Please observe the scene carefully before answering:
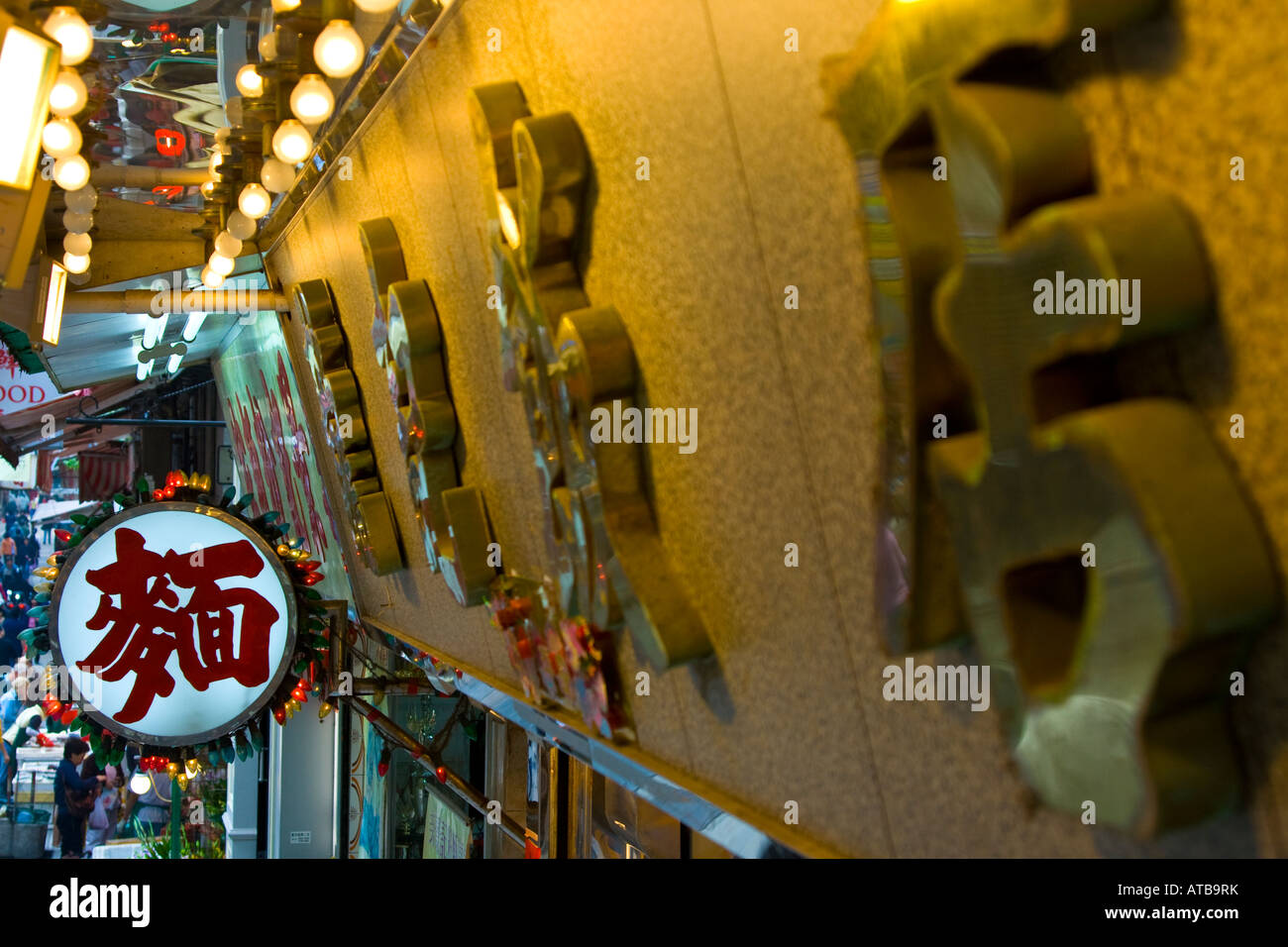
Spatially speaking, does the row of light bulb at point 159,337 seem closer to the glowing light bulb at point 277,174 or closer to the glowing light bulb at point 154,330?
the glowing light bulb at point 154,330

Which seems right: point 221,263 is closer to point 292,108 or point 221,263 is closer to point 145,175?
point 145,175

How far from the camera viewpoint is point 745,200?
1591mm

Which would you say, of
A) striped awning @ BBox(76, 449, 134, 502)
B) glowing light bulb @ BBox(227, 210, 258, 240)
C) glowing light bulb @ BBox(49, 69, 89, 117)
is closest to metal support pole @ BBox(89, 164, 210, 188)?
glowing light bulb @ BBox(227, 210, 258, 240)

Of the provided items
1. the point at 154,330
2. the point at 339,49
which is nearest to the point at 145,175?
the point at 154,330

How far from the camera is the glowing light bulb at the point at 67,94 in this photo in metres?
3.43

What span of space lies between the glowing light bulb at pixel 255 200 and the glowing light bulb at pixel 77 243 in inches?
35.5

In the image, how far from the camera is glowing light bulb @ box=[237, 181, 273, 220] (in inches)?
185

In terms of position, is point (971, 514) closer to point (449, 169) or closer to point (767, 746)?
point (767, 746)

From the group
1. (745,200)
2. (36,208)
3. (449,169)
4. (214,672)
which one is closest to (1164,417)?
(745,200)

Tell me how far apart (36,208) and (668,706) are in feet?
7.06

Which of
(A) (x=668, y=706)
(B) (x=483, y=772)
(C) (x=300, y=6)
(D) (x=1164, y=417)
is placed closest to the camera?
(D) (x=1164, y=417)

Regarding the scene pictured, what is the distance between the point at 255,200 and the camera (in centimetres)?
475

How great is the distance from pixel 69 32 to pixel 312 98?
0.64 m

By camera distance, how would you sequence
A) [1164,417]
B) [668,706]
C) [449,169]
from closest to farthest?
[1164,417]
[668,706]
[449,169]
